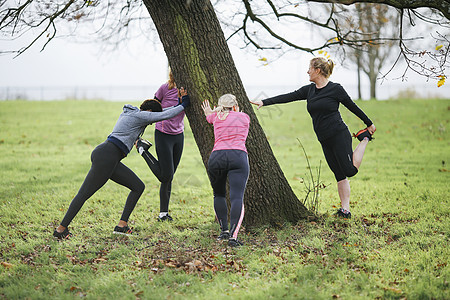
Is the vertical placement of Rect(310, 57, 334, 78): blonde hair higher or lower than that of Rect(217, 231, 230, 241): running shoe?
higher

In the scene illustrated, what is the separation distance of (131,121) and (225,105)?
4.14 feet

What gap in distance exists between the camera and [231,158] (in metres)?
4.59

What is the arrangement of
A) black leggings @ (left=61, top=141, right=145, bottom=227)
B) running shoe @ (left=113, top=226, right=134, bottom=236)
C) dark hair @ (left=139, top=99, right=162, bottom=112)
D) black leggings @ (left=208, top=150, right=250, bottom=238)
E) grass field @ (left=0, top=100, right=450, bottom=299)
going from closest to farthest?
grass field @ (left=0, top=100, right=450, bottom=299), black leggings @ (left=208, top=150, right=250, bottom=238), black leggings @ (left=61, top=141, right=145, bottom=227), dark hair @ (left=139, top=99, right=162, bottom=112), running shoe @ (left=113, top=226, right=134, bottom=236)

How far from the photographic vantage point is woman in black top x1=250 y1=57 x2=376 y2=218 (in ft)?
17.4

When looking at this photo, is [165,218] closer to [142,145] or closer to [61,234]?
[142,145]

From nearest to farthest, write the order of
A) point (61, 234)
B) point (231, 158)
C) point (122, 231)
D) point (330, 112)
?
1. point (231, 158)
2. point (61, 234)
3. point (330, 112)
4. point (122, 231)

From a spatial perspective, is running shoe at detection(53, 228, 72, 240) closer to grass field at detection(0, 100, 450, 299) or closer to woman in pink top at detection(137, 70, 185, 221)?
grass field at detection(0, 100, 450, 299)

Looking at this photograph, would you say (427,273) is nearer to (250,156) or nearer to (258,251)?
(258,251)

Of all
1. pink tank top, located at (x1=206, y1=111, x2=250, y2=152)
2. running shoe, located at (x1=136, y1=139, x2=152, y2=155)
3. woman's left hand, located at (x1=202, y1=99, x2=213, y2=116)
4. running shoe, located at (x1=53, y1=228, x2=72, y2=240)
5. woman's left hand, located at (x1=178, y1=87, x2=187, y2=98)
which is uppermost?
woman's left hand, located at (x1=178, y1=87, x2=187, y2=98)

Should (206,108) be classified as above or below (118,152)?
above

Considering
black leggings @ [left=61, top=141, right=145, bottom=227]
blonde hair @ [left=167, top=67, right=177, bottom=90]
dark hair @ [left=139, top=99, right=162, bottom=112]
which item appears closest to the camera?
black leggings @ [left=61, top=141, right=145, bottom=227]

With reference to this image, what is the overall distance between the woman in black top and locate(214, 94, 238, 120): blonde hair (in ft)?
2.42

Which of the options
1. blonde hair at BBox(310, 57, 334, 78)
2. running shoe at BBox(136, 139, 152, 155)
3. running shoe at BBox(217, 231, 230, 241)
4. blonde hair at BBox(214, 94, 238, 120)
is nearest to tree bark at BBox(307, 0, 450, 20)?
blonde hair at BBox(310, 57, 334, 78)

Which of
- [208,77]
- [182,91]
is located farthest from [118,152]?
[208,77]
